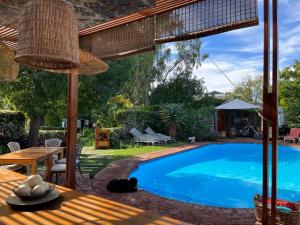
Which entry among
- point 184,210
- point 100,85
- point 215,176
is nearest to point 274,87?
point 184,210

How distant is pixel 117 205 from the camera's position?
2219 millimetres

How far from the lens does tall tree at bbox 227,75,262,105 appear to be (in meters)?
32.6

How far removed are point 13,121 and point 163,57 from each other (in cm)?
1542

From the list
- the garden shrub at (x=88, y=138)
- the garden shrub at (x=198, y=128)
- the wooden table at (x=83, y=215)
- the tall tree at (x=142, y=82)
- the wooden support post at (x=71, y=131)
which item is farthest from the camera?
the tall tree at (x=142, y=82)

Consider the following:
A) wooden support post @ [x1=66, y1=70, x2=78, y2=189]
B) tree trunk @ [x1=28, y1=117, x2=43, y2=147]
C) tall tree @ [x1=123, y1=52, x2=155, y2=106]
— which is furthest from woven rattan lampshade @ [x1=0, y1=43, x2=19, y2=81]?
tall tree @ [x1=123, y1=52, x2=155, y2=106]

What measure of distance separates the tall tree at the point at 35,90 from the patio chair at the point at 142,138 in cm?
535

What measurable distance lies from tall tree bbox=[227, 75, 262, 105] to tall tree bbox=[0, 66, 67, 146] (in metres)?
25.9

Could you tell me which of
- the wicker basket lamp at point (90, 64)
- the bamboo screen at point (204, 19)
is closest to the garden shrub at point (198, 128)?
the bamboo screen at point (204, 19)

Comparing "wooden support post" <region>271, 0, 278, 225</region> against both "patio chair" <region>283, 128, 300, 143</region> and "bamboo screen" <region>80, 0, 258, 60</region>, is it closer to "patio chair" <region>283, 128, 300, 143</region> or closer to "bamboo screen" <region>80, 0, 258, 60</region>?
"bamboo screen" <region>80, 0, 258, 60</region>

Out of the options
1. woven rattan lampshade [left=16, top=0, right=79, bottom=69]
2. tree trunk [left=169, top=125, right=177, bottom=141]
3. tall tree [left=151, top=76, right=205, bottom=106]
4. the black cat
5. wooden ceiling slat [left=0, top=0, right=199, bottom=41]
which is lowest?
the black cat

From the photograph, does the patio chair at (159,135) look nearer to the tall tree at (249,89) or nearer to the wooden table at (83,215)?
the wooden table at (83,215)

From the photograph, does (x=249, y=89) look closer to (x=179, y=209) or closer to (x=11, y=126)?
(x=11, y=126)

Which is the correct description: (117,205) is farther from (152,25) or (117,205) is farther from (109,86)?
(109,86)

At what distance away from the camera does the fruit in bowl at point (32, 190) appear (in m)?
2.14
